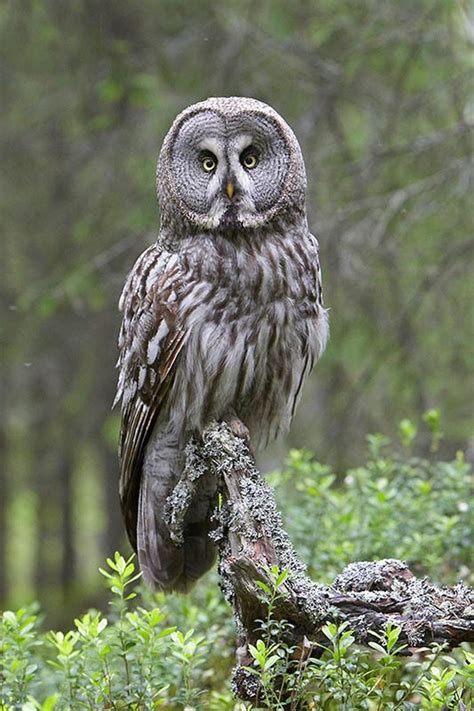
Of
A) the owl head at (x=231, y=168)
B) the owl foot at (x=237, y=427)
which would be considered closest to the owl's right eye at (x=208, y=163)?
the owl head at (x=231, y=168)

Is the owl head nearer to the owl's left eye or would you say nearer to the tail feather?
the owl's left eye

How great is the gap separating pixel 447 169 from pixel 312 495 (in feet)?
7.60

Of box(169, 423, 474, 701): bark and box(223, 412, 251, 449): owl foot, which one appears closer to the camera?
box(169, 423, 474, 701): bark

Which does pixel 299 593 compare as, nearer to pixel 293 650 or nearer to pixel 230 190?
pixel 293 650

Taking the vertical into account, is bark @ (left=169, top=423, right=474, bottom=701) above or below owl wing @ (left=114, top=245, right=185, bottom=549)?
below

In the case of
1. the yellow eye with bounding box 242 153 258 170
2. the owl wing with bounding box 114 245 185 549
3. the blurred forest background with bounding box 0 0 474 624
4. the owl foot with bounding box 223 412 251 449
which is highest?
the blurred forest background with bounding box 0 0 474 624

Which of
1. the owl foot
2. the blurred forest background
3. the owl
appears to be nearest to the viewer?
the owl foot

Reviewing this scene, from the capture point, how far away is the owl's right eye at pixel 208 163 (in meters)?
3.87

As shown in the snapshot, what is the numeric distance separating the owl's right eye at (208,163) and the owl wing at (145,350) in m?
0.35

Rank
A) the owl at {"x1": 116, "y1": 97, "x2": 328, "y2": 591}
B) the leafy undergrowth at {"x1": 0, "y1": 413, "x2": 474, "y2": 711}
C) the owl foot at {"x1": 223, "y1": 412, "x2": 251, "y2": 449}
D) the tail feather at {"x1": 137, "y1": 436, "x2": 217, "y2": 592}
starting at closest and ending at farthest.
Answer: the leafy undergrowth at {"x1": 0, "y1": 413, "x2": 474, "y2": 711}, the owl foot at {"x1": 223, "y1": 412, "x2": 251, "y2": 449}, the owl at {"x1": 116, "y1": 97, "x2": 328, "y2": 591}, the tail feather at {"x1": 137, "y1": 436, "x2": 217, "y2": 592}

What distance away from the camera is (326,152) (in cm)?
658

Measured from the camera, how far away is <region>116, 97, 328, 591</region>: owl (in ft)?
12.5

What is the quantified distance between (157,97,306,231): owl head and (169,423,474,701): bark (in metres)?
0.94

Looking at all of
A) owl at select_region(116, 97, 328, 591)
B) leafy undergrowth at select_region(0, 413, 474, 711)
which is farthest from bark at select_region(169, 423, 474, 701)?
owl at select_region(116, 97, 328, 591)
